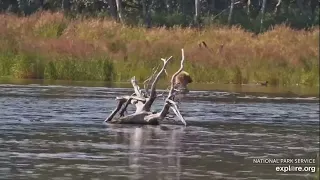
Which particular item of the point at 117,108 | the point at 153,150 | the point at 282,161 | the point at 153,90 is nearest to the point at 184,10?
the point at 117,108

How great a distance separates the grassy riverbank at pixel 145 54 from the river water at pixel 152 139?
23.0 feet

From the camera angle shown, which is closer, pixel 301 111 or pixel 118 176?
pixel 118 176

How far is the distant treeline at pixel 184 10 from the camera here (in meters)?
58.8

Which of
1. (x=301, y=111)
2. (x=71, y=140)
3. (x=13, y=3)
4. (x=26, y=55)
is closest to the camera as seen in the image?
(x=71, y=140)

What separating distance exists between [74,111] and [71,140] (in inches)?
250

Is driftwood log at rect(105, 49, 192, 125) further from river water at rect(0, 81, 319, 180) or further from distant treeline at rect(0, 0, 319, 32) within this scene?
distant treeline at rect(0, 0, 319, 32)

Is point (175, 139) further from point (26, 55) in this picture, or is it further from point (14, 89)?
point (26, 55)

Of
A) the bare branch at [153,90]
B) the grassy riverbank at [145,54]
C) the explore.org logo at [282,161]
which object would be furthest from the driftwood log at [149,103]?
the grassy riverbank at [145,54]

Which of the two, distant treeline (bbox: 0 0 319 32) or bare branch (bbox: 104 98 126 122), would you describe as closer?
bare branch (bbox: 104 98 126 122)

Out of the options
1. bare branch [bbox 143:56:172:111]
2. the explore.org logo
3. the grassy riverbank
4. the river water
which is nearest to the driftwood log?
bare branch [bbox 143:56:172:111]

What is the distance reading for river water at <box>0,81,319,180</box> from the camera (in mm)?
15719

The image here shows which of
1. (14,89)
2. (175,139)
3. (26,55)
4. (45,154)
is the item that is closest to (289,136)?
(175,139)

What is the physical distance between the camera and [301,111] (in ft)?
89.9

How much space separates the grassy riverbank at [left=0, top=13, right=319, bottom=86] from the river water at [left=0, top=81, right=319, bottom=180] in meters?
7.01
